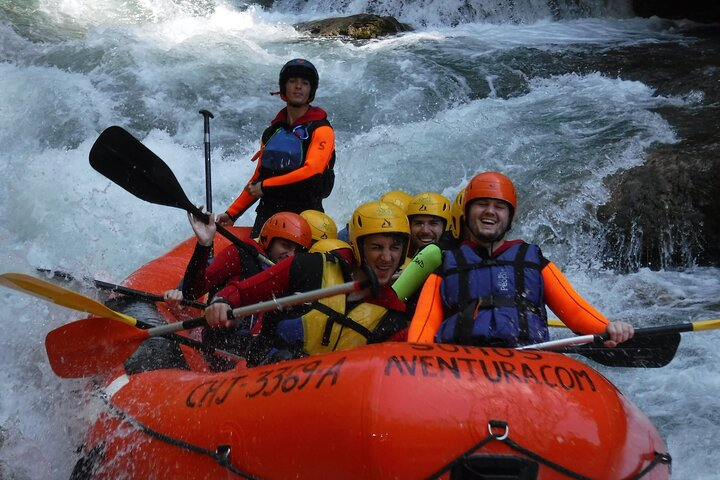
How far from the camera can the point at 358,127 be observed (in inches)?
319

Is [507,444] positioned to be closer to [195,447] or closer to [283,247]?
[195,447]

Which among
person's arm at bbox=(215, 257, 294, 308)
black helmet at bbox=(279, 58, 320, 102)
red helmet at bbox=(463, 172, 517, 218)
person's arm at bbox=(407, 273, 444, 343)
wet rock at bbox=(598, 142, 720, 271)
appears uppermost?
black helmet at bbox=(279, 58, 320, 102)

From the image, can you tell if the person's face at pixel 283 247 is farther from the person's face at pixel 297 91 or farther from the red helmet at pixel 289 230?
the person's face at pixel 297 91

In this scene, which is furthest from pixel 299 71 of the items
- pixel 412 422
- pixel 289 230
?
pixel 412 422

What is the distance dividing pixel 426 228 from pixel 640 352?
1.37m

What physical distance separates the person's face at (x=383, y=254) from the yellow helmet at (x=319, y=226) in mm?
897

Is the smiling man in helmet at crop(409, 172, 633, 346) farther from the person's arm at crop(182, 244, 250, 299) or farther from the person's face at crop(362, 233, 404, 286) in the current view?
the person's arm at crop(182, 244, 250, 299)

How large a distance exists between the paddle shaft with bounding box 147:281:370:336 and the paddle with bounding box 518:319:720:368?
635mm

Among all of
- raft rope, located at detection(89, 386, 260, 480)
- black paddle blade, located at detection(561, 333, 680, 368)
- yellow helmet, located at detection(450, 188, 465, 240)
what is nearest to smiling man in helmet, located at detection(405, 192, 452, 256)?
yellow helmet, located at detection(450, 188, 465, 240)

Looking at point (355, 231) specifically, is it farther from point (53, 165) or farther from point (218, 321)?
point (53, 165)

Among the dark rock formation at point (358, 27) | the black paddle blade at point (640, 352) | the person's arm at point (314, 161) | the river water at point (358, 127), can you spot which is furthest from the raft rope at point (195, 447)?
the dark rock formation at point (358, 27)

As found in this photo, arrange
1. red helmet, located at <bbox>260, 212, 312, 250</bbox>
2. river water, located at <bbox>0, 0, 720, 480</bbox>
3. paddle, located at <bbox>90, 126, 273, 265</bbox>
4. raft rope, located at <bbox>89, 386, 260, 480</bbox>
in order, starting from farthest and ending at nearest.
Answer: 1. river water, located at <bbox>0, 0, 720, 480</bbox>
2. red helmet, located at <bbox>260, 212, 312, 250</bbox>
3. paddle, located at <bbox>90, 126, 273, 265</bbox>
4. raft rope, located at <bbox>89, 386, 260, 480</bbox>

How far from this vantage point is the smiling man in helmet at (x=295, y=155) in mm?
4164

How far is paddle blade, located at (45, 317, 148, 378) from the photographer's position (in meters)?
2.98
